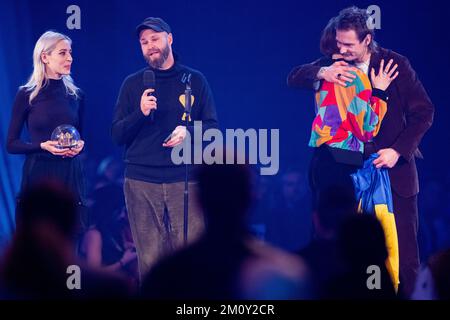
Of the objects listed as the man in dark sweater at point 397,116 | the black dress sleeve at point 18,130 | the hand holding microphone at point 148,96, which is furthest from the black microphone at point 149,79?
the man in dark sweater at point 397,116

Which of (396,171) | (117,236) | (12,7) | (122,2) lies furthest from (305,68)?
(12,7)

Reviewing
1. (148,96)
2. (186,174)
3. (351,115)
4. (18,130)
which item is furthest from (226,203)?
(18,130)

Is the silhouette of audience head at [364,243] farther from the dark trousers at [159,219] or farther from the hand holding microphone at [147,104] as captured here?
the hand holding microphone at [147,104]

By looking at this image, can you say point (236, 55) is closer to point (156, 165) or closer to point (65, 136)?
point (156, 165)

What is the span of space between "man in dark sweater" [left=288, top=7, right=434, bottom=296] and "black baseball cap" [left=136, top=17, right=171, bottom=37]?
3.06 ft

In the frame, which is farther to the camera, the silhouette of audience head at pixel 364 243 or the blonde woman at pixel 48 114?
the blonde woman at pixel 48 114

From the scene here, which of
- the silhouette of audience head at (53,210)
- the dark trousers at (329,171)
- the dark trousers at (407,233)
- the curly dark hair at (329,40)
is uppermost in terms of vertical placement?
the curly dark hair at (329,40)

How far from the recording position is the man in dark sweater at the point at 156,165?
479 centimetres

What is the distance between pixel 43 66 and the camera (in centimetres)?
491

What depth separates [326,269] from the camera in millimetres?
3551

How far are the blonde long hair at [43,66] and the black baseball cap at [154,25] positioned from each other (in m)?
0.50

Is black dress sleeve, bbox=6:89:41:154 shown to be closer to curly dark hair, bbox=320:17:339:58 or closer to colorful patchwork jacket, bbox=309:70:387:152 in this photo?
colorful patchwork jacket, bbox=309:70:387:152

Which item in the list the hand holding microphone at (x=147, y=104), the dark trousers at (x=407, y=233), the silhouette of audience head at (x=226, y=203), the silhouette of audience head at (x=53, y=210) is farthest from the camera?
the dark trousers at (x=407, y=233)
